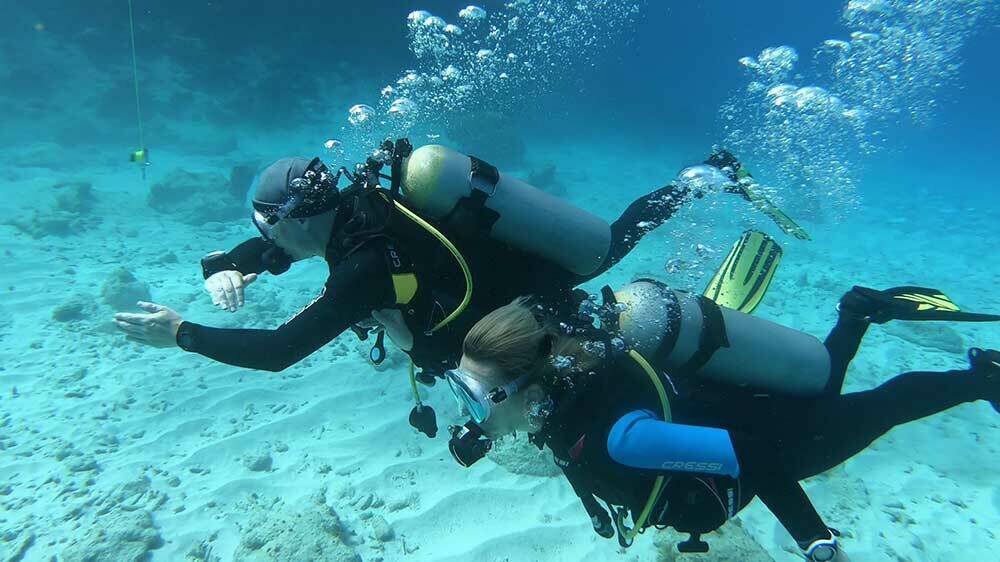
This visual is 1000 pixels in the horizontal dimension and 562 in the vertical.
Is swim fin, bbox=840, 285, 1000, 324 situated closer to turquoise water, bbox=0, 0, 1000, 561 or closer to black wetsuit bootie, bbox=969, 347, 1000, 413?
black wetsuit bootie, bbox=969, 347, 1000, 413

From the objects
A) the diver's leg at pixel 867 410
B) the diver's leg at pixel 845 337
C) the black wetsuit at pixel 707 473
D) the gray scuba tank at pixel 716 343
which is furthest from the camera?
the diver's leg at pixel 845 337

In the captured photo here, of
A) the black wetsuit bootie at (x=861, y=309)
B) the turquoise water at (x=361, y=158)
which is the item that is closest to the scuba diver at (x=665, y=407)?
the black wetsuit bootie at (x=861, y=309)

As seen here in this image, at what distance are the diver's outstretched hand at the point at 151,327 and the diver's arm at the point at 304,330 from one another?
0.05 metres

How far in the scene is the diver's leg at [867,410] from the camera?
10.4 ft

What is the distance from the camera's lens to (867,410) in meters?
3.33

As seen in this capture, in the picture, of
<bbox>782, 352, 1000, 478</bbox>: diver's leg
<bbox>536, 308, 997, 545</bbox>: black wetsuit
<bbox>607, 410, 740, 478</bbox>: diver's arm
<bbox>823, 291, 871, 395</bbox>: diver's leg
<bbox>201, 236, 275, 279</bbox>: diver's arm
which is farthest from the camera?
<bbox>201, 236, 275, 279</bbox>: diver's arm

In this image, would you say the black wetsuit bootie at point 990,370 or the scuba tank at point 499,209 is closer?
the scuba tank at point 499,209

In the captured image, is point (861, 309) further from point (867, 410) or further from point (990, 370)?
point (867, 410)

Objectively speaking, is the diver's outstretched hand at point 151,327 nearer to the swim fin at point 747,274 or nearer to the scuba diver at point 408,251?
the scuba diver at point 408,251

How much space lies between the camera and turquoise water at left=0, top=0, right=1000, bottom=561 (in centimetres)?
490

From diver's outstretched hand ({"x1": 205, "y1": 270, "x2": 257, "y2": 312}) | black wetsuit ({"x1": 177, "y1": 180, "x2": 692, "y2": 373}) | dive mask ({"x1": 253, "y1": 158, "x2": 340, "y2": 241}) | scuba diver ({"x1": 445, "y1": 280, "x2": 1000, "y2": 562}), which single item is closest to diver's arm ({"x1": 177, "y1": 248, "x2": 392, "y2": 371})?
black wetsuit ({"x1": 177, "y1": 180, "x2": 692, "y2": 373})

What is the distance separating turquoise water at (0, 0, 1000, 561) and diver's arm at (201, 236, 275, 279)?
2.34 meters

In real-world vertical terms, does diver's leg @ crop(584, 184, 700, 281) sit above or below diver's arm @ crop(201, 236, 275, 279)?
above

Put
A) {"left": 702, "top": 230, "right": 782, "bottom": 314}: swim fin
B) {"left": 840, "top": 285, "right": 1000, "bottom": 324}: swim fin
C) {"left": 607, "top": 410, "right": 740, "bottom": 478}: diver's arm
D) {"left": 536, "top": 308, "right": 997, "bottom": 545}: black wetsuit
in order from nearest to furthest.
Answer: {"left": 607, "top": 410, "right": 740, "bottom": 478}: diver's arm → {"left": 536, "top": 308, "right": 997, "bottom": 545}: black wetsuit → {"left": 840, "top": 285, "right": 1000, "bottom": 324}: swim fin → {"left": 702, "top": 230, "right": 782, "bottom": 314}: swim fin
